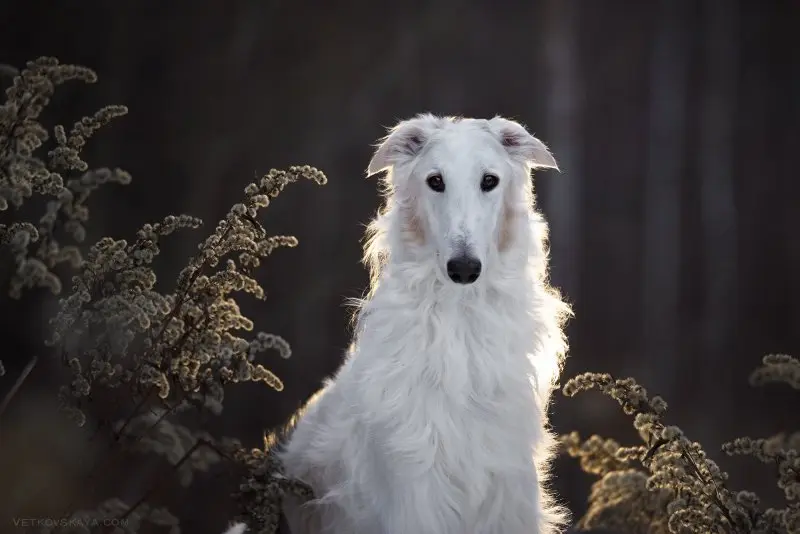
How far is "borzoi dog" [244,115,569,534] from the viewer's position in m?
2.31

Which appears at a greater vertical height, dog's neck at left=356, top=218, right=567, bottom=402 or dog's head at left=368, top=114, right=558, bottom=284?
→ dog's head at left=368, top=114, right=558, bottom=284

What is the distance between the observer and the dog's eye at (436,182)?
2.38 metres

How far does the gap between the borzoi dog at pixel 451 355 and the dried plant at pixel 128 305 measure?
0.26 m

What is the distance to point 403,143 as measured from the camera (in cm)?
258

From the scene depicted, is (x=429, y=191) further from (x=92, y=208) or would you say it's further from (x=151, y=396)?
(x=92, y=208)

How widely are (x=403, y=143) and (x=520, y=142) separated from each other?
32 centimetres

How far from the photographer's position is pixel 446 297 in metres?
2.40

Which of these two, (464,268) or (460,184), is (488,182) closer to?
(460,184)

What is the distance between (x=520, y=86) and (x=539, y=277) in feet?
9.74

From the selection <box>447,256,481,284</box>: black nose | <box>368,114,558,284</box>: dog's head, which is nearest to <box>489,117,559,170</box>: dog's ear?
<box>368,114,558,284</box>: dog's head

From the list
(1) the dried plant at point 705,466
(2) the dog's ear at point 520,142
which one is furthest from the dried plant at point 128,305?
(1) the dried plant at point 705,466

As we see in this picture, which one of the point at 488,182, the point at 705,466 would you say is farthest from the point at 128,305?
the point at 705,466

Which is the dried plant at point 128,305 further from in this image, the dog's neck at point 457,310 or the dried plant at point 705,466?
the dried plant at point 705,466

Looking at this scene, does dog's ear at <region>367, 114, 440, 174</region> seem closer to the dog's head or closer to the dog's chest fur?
the dog's head
